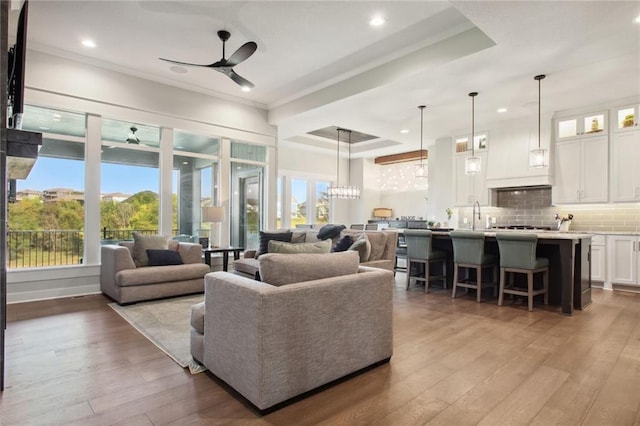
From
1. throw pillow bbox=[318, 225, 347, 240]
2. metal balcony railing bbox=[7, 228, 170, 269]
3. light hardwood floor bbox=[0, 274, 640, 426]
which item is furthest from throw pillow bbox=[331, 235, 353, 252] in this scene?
metal balcony railing bbox=[7, 228, 170, 269]

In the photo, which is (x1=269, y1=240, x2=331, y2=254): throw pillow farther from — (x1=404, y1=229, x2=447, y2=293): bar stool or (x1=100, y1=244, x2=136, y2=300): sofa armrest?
(x1=404, y1=229, x2=447, y2=293): bar stool

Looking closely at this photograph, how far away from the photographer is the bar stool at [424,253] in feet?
17.5

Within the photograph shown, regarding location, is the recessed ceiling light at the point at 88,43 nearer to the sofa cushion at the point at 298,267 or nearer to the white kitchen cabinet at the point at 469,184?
the sofa cushion at the point at 298,267

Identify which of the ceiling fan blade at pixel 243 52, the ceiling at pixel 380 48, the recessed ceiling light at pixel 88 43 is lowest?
the ceiling fan blade at pixel 243 52

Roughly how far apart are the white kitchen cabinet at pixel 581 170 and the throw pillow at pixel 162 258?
659 centimetres

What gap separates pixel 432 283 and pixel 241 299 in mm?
4526

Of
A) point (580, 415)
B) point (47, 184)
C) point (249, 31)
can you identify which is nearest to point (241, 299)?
point (580, 415)

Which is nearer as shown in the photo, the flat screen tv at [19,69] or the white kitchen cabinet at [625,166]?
the flat screen tv at [19,69]

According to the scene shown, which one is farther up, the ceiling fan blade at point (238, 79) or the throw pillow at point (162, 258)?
the ceiling fan blade at point (238, 79)

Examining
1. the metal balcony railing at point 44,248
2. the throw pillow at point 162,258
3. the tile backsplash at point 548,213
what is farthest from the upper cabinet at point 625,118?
the metal balcony railing at point 44,248

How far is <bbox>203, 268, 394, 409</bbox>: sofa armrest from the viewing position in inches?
77.0

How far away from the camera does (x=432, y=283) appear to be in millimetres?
5863

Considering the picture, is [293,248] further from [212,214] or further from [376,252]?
[212,214]

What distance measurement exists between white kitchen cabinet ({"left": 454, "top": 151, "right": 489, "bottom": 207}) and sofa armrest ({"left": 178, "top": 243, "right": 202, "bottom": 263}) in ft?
17.9
